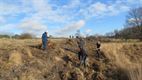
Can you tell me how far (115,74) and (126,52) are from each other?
202 inches

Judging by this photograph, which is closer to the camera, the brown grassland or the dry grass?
the dry grass

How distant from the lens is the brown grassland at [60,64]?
24062 mm

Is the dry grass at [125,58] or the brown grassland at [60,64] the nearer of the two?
the dry grass at [125,58]

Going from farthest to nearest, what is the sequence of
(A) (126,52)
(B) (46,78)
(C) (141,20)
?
(C) (141,20) < (A) (126,52) < (B) (46,78)

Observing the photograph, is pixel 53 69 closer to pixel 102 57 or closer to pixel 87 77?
pixel 87 77

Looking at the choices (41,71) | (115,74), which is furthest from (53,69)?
(115,74)

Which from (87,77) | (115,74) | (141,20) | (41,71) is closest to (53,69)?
(41,71)

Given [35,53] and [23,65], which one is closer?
[23,65]

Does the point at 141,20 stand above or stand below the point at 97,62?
above

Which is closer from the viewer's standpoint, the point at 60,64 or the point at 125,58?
the point at 60,64

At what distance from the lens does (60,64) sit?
84.2ft

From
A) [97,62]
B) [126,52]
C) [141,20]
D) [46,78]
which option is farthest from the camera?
[141,20]

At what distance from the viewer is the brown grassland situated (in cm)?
2406

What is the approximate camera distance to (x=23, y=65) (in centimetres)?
2475
